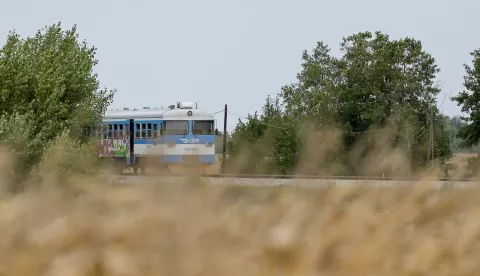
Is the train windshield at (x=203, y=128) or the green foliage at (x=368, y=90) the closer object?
the train windshield at (x=203, y=128)

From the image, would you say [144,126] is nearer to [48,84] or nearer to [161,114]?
[161,114]

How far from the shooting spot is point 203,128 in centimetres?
3791

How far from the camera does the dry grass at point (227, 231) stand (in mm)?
2305

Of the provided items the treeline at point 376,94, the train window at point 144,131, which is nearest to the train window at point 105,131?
the train window at point 144,131

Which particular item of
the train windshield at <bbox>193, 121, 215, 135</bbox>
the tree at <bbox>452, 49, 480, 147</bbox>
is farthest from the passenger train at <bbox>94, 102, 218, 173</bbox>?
the tree at <bbox>452, 49, 480, 147</bbox>

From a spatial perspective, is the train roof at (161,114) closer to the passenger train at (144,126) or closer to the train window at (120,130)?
the passenger train at (144,126)

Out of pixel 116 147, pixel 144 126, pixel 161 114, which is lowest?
pixel 116 147

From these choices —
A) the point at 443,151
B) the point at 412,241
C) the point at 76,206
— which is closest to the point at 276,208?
the point at 412,241

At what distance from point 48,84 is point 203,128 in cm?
964

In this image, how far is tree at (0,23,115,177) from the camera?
28203 mm

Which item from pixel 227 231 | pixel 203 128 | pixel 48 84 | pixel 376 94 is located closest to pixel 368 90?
pixel 376 94

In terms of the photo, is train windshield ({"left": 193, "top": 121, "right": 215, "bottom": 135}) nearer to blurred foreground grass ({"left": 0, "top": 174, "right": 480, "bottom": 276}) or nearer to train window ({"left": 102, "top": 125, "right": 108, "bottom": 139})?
train window ({"left": 102, "top": 125, "right": 108, "bottom": 139})

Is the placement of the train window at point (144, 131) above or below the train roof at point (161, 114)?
below

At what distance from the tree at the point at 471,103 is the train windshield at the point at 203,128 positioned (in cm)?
1969
